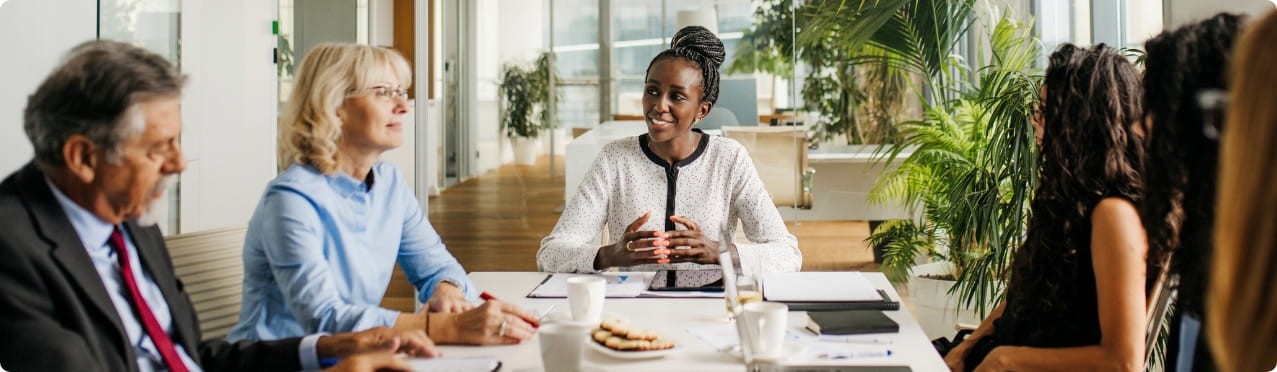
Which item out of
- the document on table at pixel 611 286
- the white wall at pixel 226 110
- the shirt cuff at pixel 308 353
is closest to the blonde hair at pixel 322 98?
the shirt cuff at pixel 308 353

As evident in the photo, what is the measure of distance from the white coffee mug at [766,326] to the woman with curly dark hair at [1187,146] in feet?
1.78

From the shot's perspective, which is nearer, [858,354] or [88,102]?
[88,102]

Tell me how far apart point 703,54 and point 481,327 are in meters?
1.53

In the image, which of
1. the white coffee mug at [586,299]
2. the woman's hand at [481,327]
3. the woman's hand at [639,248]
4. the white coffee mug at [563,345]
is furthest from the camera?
the woman's hand at [639,248]

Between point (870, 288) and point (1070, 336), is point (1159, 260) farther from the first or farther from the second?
point (870, 288)

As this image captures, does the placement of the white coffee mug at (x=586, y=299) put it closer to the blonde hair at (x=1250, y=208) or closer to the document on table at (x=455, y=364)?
the document on table at (x=455, y=364)

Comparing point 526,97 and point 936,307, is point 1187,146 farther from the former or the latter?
point 526,97

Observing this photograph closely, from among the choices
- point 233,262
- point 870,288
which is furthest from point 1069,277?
point 233,262

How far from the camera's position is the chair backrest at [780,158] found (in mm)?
4781

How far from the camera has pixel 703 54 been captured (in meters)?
3.00

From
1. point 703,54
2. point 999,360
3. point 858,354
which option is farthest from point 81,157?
point 703,54

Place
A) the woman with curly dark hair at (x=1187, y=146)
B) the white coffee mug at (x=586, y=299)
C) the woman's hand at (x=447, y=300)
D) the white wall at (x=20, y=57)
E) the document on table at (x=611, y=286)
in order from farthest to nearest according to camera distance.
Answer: the white wall at (x=20, y=57) → the document on table at (x=611, y=286) → the woman's hand at (x=447, y=300) → the white coffee mug at (x=586, y=299) → the woman with curly dark hair at (x=1187, y=146)

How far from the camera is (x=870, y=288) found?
2076mm

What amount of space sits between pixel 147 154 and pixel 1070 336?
60.0 inches
